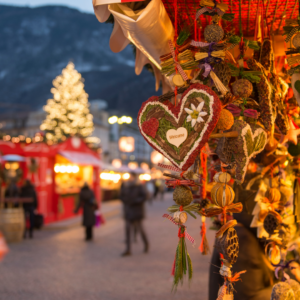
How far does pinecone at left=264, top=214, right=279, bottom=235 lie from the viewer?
6.32 feet

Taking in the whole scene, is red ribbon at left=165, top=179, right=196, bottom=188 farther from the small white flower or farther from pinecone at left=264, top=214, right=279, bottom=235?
pinecone at left=264, top=214, right=279, bottom=235

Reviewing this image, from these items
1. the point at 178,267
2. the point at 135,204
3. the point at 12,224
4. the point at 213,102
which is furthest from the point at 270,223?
the point at 12,224

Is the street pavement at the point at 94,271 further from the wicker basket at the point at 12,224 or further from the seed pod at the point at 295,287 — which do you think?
the seed pod at the point at 295,287

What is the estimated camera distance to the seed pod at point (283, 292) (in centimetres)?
172

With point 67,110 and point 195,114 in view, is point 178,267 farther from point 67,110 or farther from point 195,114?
point 67,110

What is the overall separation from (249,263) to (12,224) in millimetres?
8281

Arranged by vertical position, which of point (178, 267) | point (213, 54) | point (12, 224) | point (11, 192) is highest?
point (213, 54)

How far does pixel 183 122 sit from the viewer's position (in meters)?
1.37

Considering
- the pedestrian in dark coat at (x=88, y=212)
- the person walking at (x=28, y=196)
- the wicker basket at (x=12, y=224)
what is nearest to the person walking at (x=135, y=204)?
the pedestrian in dark coat at (x=88, y=212)

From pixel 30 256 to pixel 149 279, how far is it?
3.25 meters

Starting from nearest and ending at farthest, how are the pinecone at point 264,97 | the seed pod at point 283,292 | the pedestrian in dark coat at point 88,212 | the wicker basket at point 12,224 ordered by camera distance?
the pinecone at point 264,97 → the seed pod at point 283,292 → the wicker basket at point 12,224 → the pedestrian in dark coat at point 88,212

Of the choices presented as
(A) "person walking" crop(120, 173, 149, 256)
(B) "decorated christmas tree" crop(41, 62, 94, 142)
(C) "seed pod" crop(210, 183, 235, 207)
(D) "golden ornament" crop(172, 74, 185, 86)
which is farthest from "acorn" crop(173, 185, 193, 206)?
(B) "decorated christmas tree" crop(41, 62, 94, 142)

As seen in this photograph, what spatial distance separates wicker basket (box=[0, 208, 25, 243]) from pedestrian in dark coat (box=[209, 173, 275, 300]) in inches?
313

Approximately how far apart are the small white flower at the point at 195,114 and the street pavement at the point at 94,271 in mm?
2198
